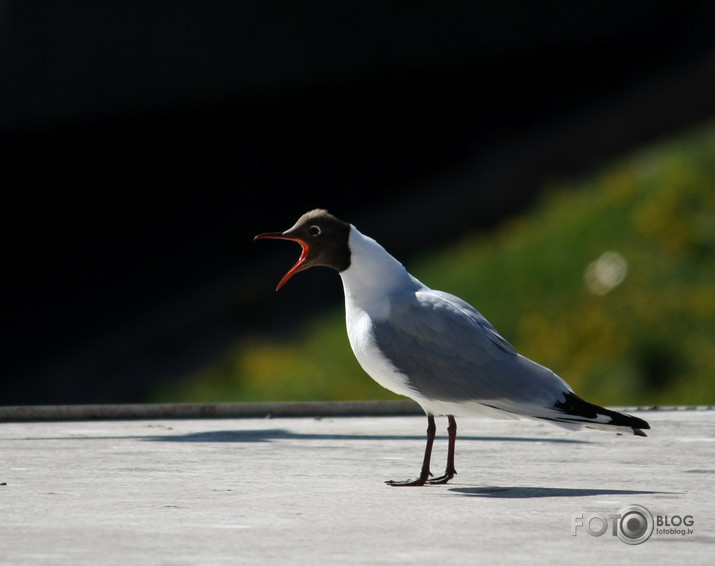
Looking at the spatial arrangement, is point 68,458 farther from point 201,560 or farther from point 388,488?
point 201,560

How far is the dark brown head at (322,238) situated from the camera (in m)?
8.72

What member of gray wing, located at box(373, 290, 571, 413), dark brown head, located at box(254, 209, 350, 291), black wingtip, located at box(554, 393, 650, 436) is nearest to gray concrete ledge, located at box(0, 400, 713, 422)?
dark brown head, located at box(254, 209, 350, 291)

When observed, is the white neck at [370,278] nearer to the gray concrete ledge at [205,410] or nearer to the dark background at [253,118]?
the gray concrete ledge at [205,410]

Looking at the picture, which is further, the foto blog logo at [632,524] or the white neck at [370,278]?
the white neck at [370,278]

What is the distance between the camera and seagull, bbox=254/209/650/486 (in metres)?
8.14

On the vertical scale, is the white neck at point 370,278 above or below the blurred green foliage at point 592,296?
below

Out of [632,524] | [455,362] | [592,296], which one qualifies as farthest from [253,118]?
[632,524]

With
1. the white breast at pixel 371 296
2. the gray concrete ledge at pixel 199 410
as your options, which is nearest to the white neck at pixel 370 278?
the white breast at pixel 371 296

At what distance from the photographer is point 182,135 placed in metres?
29.3

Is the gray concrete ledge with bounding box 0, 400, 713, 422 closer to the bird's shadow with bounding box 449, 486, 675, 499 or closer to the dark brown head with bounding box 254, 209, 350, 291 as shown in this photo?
the dark brown head with bounding box 254, 209, 350, 291

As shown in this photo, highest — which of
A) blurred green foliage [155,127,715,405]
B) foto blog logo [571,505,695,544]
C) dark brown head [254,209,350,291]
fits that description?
blurred green foliage [155,127,715,405]

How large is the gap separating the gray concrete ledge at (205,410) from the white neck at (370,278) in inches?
213

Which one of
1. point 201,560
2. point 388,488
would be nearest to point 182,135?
point 388,488

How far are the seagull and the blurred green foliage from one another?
9.42 meters
